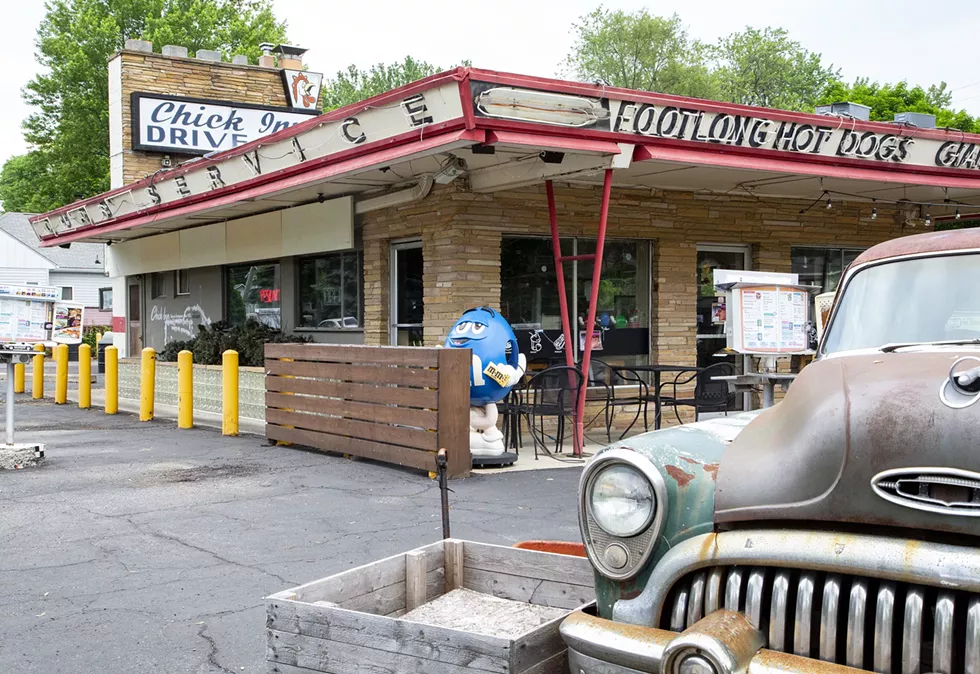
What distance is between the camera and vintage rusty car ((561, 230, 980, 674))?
221 cm

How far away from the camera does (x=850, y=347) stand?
3.43 metres

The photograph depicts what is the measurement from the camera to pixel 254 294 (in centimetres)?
1609

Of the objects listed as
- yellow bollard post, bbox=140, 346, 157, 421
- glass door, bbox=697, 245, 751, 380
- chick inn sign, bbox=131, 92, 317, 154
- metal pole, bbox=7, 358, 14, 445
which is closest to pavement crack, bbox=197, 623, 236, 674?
metal pole, bbox=7, 358, 14, 445

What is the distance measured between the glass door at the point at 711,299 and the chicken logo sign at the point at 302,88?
11.6 metres

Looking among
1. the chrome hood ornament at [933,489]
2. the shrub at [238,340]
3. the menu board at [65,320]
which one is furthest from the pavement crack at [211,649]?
the shrub at [238,340]

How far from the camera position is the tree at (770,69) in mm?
63531

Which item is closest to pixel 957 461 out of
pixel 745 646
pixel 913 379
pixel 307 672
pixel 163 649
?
pixel 913 379

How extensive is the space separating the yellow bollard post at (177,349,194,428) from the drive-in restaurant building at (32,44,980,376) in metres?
2.08

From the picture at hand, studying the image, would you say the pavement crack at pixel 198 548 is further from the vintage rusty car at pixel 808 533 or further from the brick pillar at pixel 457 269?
the brick pillar at pixel 457 269

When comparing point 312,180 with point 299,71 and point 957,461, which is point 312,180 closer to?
point 957,461

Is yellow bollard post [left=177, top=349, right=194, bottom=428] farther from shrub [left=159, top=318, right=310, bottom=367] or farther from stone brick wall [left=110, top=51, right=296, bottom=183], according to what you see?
stone brick wall [left=110, top=51, right=296, bottom=183]

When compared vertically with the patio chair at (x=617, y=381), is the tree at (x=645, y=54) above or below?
above

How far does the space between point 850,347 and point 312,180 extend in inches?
337

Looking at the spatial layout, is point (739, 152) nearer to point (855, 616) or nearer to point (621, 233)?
point (621, 233)
